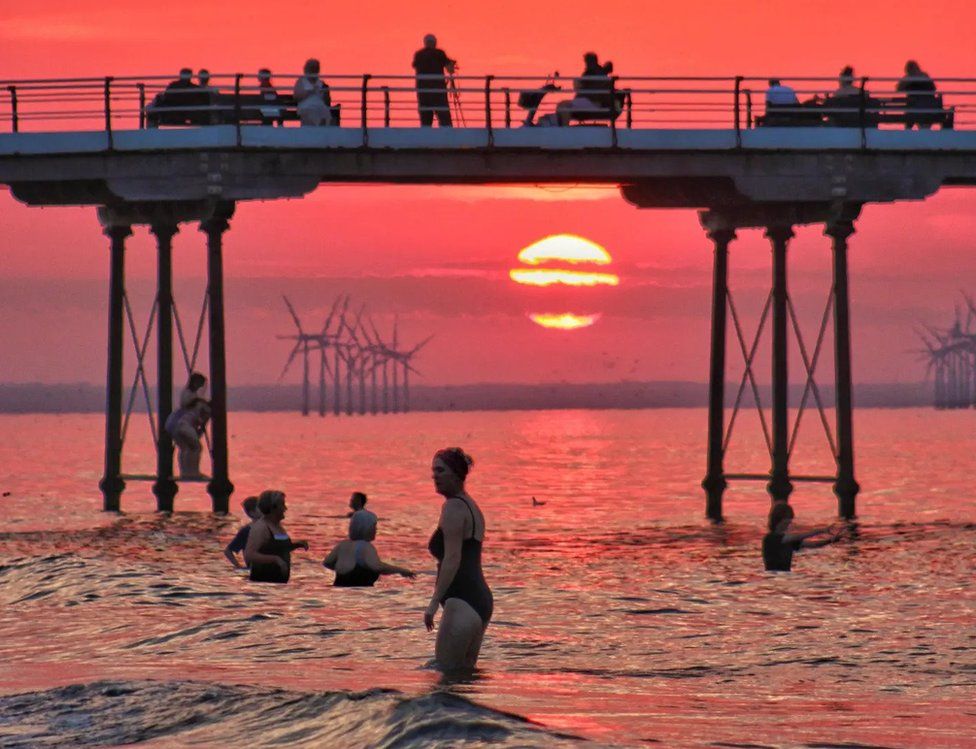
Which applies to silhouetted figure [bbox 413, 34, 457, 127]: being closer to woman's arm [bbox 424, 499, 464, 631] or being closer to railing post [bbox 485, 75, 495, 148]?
railing post [bbox 485, 75, 495, 148]

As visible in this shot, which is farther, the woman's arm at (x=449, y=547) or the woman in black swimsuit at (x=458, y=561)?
the woman's arm at (x=449, y=547)

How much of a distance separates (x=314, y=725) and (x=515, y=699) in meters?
1.77

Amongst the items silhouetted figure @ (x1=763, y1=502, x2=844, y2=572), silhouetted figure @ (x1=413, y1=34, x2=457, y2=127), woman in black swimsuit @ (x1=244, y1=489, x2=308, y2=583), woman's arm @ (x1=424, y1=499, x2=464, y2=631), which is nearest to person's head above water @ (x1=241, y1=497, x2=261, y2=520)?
woman in black swimsuit @ (x1=244, y1=489, x2=308, y2=583)

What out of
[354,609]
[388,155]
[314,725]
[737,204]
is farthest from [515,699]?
[737,204]

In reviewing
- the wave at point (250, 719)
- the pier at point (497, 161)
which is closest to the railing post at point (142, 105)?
the pier at point (497, 161)

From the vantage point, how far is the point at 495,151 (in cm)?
3416

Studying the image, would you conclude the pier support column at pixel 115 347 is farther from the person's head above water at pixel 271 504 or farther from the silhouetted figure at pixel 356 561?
the person's head above water at pixel 271 504

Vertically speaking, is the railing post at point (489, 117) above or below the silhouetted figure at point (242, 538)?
above

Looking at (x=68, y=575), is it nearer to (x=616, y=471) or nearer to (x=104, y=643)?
(x=104, y=643)

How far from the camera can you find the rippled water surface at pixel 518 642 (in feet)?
49.8

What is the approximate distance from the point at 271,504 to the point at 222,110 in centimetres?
1398

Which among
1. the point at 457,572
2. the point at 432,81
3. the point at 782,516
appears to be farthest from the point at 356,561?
the point at 432,81

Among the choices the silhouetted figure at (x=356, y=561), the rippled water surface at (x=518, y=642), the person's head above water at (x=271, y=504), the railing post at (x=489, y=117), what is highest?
the railing post at (x=489, y=117)

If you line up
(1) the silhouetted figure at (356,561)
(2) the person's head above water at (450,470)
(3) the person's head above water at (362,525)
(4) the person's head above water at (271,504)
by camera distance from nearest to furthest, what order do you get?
(2) the person's head above water at (450,470), (4) the person's head above water at (271,504), (3) the person's head above water at (362,525), (1) the silhouetted figure at (356,561)
